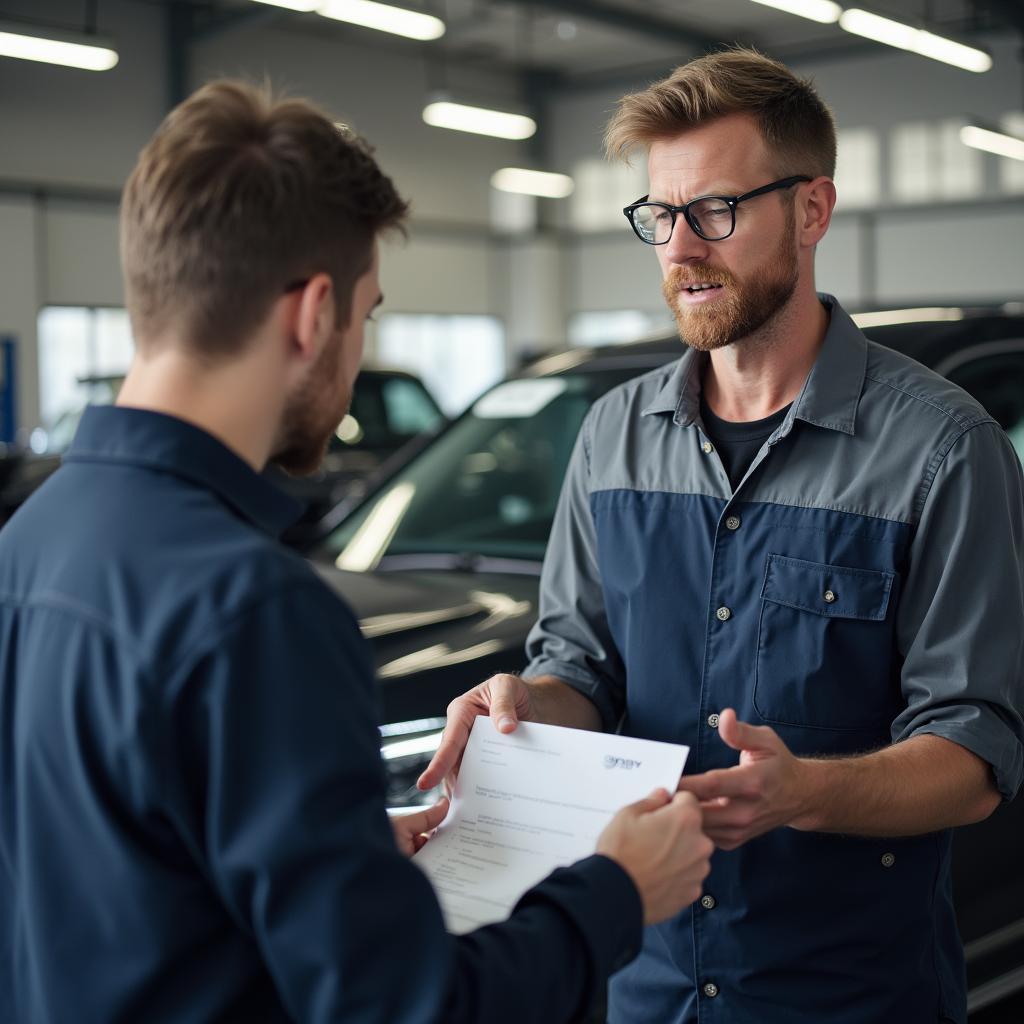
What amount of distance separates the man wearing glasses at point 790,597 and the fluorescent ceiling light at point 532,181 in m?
15.2

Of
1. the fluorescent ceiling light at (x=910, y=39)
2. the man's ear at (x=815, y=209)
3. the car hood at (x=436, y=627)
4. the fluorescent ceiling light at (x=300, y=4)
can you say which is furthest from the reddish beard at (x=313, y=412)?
the fluorescent ceiling light at (x=910, y=39)

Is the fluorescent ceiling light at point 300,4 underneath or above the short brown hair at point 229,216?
above

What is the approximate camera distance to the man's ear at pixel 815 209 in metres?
2.05

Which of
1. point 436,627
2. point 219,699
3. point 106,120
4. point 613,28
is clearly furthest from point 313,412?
point 106,120

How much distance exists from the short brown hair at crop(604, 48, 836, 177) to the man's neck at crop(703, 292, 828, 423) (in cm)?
23

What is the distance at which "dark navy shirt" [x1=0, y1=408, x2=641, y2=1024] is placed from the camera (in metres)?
1.05

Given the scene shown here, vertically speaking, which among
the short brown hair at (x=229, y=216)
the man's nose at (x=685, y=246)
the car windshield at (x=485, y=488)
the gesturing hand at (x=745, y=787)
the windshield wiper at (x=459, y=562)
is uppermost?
the man's nose at (x=685, y=246)

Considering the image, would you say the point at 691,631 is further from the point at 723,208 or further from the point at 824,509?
the point at 723,208

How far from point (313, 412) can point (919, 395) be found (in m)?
0.99

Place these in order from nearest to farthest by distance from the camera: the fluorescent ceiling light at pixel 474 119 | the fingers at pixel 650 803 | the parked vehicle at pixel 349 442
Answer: the fingers at pixel 650 803 → the parked vehicle at pixel 349 442 → the fluorescent ceiling light at pixel 474 119

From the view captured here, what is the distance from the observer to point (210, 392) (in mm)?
1195

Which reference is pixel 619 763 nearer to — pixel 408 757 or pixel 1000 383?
pixel 408 757

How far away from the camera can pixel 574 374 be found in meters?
3.71

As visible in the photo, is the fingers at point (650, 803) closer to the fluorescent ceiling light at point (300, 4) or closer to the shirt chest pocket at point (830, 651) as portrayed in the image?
the shirt chest pocket at point (830, 651)
